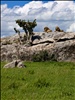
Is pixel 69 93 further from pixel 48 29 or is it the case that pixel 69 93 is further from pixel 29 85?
pixel 48 29

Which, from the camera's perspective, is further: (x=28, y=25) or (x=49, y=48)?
(x=28, y=25)

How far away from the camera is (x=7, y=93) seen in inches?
531

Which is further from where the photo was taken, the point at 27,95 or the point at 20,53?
the point at 20,53

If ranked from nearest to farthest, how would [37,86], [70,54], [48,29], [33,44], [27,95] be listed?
[27,95] < [37,86] < [70,54] < [33,44] < [48,29]

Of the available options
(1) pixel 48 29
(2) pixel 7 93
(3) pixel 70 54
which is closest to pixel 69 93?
(2) pixel 7 93

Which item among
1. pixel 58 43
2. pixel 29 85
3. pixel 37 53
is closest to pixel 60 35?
pixel 58 43

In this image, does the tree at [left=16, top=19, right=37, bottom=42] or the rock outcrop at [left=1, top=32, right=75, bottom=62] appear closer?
the rock outcrop at [left=1, top=32, right=75, bottom=62]

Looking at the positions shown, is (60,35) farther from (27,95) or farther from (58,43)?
(27,95)

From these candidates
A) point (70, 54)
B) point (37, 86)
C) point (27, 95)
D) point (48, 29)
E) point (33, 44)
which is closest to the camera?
point (27, 95)

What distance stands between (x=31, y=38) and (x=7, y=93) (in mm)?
40798

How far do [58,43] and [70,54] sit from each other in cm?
330

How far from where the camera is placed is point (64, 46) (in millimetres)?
46406

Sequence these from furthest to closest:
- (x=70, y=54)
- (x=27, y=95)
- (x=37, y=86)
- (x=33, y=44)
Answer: (x=33, y=44) → (x=70, y=54) → (x=37, y=86) → (x=27, y=95)

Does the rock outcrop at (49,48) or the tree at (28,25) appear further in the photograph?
the tree at (28,25)
